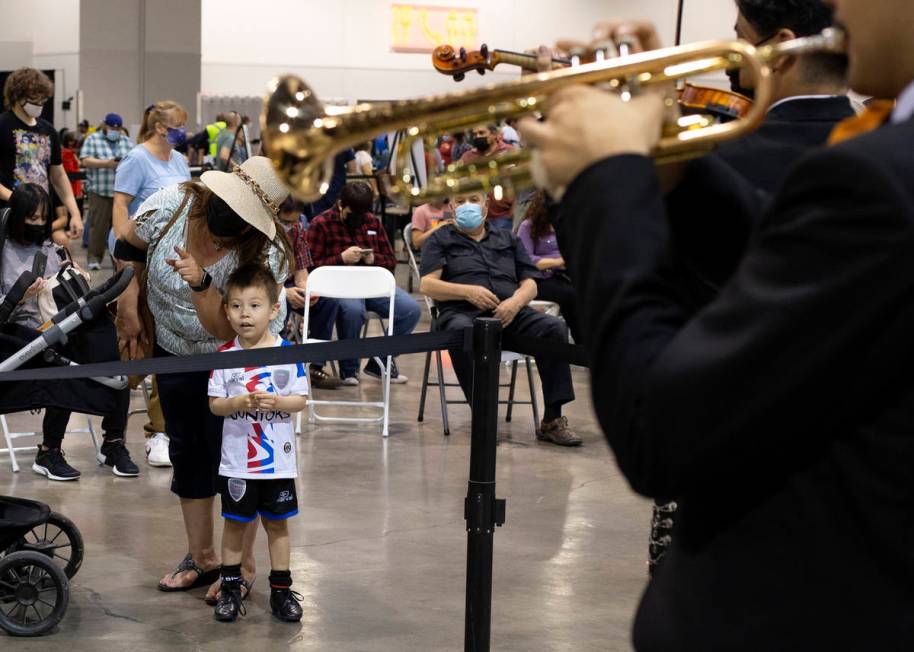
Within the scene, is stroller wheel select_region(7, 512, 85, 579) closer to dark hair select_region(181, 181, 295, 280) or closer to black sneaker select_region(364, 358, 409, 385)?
dark hair select_region(181, 181, 295, 280)

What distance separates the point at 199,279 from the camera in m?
3.87

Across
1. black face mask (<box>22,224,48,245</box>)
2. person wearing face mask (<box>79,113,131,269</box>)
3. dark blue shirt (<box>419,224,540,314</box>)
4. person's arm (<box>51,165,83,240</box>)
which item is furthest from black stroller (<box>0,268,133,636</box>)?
person wearing face mask (<box>79,113,131,269</box>)

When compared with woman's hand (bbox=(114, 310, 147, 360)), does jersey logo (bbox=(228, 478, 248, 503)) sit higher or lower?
lower

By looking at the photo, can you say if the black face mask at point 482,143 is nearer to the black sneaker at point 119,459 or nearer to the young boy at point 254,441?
the black sneaker at point 119,459

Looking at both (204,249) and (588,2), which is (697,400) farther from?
(588,2)

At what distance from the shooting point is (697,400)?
994mm

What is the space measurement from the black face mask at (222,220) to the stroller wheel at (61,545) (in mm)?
1042

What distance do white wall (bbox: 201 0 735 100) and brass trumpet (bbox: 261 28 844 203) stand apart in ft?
64.4

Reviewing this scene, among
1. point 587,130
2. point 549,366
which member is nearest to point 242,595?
point 549,366

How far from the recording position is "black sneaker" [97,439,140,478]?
5.63m

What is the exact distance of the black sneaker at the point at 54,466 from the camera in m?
5.52

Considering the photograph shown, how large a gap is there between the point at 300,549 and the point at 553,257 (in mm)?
3182

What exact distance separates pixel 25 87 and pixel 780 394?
24.7 ft

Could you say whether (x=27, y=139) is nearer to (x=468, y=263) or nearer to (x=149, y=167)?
(x=149, y=167)
